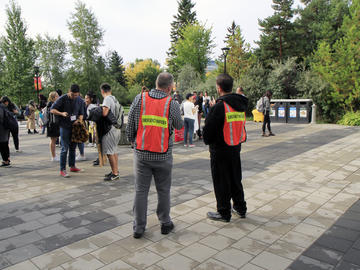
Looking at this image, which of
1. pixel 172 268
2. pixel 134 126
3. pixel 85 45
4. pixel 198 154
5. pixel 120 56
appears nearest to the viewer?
pixel 172 268

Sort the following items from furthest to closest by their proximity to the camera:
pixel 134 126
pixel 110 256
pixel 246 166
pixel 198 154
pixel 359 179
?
pixel 198 154 → pixel 246 166 → pixel 359 179 → pixel 134 126 → pixel 110 256

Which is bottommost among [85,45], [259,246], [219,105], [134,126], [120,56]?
[259,246]

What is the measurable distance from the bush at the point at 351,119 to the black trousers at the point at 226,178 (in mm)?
13828

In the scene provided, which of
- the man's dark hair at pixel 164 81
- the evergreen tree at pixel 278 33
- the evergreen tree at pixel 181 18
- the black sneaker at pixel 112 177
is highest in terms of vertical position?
the evergreen tree at pixel 181 18

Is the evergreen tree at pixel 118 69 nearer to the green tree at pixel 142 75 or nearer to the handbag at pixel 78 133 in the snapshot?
the green tree at pixel 142 75

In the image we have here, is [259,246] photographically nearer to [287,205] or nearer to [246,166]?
[287,205]

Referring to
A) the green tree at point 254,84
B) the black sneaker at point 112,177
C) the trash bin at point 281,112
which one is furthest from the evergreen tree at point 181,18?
the black sneaker at point 112,177

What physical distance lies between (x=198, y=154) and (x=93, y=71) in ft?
129

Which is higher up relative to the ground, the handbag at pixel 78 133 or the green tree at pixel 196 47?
the green tree at pixel 196 47

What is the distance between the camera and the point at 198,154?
855 cm

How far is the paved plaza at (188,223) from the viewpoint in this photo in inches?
113

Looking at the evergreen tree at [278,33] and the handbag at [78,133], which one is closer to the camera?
the handbag at [78,133]

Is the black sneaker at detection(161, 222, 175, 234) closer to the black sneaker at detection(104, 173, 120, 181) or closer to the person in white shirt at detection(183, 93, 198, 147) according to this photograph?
the black sneaker at detection(104, 173, 120, 181)

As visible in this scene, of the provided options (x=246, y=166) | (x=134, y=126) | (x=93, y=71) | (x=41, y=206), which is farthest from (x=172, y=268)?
(x=93, y=71)
